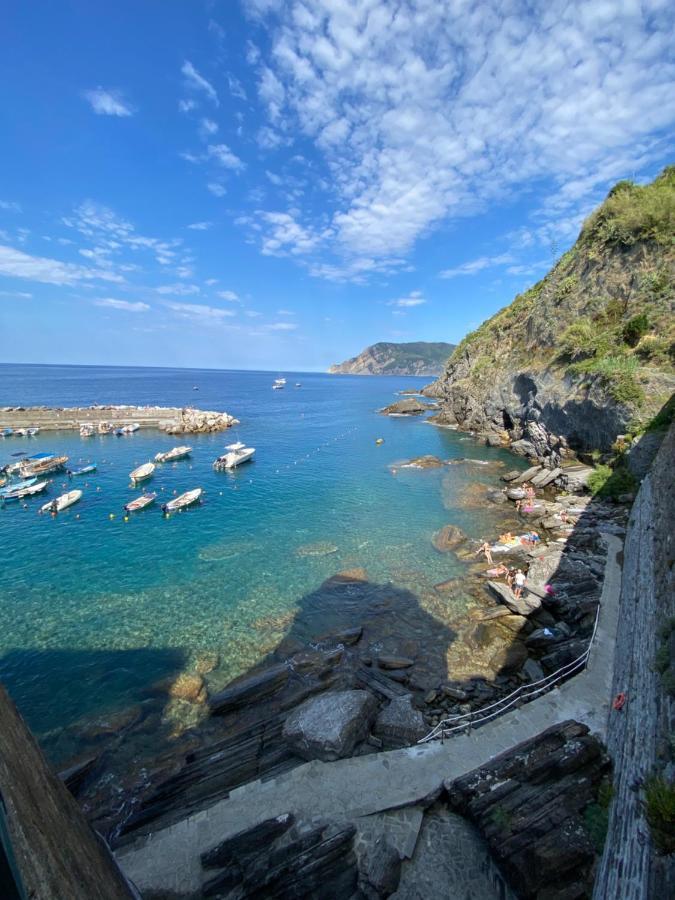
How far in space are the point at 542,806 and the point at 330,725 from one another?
16.8ft

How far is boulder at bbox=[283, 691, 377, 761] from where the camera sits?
32.0 ft

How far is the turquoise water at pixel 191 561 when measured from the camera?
15.4m

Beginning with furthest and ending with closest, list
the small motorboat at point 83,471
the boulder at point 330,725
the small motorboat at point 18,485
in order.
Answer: the small motorboat at point 83,471 < the small motorboat at point 18,485 < the boulder at point 330,725

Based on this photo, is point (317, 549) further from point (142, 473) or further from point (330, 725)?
point (142, 473)

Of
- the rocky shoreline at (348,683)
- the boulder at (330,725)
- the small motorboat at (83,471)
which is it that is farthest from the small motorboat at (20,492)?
the boulder at (330,725)

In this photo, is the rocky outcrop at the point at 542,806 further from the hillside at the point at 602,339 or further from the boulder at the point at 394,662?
the hillside at the point at 602,339

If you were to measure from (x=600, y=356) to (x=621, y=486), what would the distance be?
13382 mm

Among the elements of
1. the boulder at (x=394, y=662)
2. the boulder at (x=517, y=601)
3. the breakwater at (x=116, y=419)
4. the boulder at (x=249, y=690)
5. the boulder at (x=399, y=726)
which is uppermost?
the breakwater at (x=116, y=419)

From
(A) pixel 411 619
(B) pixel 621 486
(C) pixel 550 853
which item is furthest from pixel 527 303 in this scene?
(C) pixel 550 853

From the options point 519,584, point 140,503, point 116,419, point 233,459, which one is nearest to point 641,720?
point 519,584

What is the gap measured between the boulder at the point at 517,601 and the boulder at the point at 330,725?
8.75 meters

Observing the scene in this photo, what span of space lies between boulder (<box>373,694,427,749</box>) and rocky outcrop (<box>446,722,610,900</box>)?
2235 mm

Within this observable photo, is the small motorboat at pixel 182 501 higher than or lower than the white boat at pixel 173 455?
lower

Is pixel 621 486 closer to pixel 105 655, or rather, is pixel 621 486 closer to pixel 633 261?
pixel 633 261
